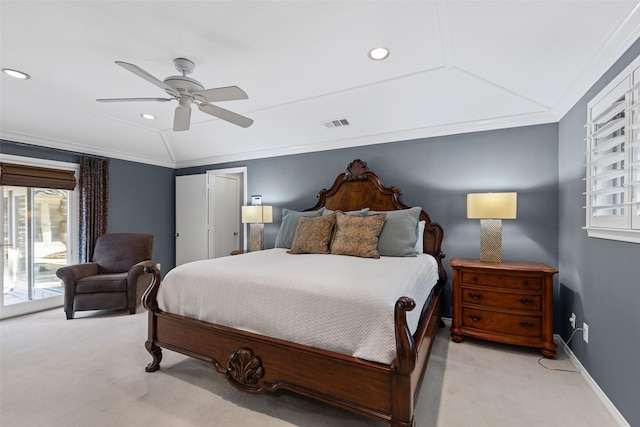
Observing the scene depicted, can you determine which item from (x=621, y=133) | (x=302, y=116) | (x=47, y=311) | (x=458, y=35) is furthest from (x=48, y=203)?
(x=621, y=133)

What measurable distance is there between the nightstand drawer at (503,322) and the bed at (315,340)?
1.42 feet

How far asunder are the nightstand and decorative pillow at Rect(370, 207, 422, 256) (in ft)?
1.59

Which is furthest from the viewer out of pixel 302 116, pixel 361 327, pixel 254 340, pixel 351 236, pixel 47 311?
pixel 47 311

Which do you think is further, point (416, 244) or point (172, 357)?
point (416, 244)

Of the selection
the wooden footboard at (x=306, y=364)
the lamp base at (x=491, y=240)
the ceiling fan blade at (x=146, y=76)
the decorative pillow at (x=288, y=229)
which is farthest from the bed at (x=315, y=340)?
the ceiling fan blade at (x=146, y=76)

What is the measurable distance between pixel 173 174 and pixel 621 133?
6231 mm

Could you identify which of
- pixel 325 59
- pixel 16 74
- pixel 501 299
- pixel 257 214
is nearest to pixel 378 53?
pixel 325 59

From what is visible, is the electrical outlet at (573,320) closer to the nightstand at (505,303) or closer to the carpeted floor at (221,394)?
the nightstand at (505,303)

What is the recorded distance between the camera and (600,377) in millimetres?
2018

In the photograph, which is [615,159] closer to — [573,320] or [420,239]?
[573,320]

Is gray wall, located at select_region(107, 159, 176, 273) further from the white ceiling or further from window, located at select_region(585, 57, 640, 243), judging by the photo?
window, located at select_region(585, 57, 640, 243)

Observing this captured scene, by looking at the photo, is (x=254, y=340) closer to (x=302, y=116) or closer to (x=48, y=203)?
(x=302, y=116)

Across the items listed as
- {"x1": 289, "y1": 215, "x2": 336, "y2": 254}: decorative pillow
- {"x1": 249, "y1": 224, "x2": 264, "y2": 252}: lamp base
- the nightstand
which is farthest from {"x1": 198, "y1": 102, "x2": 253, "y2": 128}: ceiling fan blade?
the nightstand

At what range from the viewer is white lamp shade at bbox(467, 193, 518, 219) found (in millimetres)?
2830
